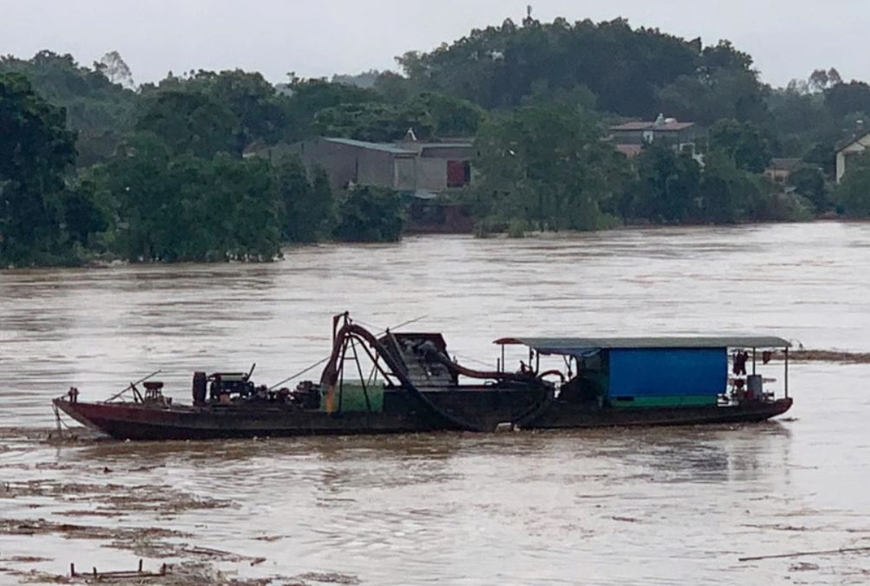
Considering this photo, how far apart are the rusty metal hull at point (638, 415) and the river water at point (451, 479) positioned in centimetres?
30

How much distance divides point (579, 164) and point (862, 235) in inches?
567

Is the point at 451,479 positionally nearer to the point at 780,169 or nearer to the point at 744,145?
the point at 744,145

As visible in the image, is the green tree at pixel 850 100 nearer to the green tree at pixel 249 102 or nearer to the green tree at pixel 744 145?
the green tree at pixel 744 145

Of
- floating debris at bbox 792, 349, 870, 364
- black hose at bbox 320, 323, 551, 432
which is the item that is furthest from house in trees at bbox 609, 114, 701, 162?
black hose at bbox 320, 323, 551, 432

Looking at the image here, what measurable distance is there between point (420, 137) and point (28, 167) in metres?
51.3

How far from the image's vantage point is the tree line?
64.6 meters

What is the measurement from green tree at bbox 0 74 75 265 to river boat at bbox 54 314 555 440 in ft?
128

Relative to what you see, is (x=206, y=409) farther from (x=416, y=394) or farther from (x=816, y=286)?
(x=816, y=286)

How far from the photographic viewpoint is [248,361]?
32312mm

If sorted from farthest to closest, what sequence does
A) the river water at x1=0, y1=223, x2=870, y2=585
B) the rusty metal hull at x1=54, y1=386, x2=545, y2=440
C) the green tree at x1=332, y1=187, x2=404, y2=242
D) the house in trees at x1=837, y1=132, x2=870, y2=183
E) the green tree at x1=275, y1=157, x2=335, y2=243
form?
A: 1. the house in trees at x1=837, y1=132, x2=870, y2=183
2. the green tree at x1=332, y1=187, x2=404, y2=242
3. the green tree at x1=275, y1=157, x2=335, y2=243
4. the rusty metal hull at x1=54, y1=386, x2=545, y2=440
5. the river water at x1=0, y1=223, x2=870, y2=585

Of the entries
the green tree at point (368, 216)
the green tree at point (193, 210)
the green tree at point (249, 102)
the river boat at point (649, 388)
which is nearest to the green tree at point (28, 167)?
the green tree at point (193, 210)

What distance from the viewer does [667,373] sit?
24.8 meters

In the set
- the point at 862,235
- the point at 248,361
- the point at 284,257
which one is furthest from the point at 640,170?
the point at 248,361

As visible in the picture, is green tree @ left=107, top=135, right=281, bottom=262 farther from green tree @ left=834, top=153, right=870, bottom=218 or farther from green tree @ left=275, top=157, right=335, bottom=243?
green tree @ left=834, top=153, right=870, bottom=218
